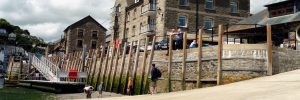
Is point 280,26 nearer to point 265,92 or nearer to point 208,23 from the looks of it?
point 208,23

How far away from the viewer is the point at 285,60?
20.2m

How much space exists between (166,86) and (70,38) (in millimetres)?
50721

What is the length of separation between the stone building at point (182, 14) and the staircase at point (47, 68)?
1187 centimetres

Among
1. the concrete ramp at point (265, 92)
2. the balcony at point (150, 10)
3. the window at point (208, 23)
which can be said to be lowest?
the concrete ramp at point (265, 92)

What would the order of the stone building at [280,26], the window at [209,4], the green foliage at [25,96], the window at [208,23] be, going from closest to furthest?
the green foliage at [25,96] → the stone building at [280,26] → the window at [208,23] → the window at [209,4]

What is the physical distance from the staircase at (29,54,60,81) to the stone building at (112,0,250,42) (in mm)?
11867

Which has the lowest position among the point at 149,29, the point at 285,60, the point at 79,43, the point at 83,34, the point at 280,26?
the point at 285,60

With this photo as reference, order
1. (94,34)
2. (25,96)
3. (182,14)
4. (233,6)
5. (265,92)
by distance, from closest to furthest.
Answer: (265,92) < (25,96) < (182,14) < (233,6) < (94,34)

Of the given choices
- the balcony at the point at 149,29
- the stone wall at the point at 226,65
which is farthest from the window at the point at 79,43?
the stone wall at the point at 226,65

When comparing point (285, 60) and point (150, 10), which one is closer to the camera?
point (285, 60)

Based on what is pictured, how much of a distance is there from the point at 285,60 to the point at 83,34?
180 ft

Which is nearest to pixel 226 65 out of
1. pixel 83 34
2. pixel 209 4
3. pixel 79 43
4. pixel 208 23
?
pixel 208 23

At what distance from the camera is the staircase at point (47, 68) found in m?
34.5

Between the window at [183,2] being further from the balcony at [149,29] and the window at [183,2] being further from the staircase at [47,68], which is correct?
the staircase at [47,68]
